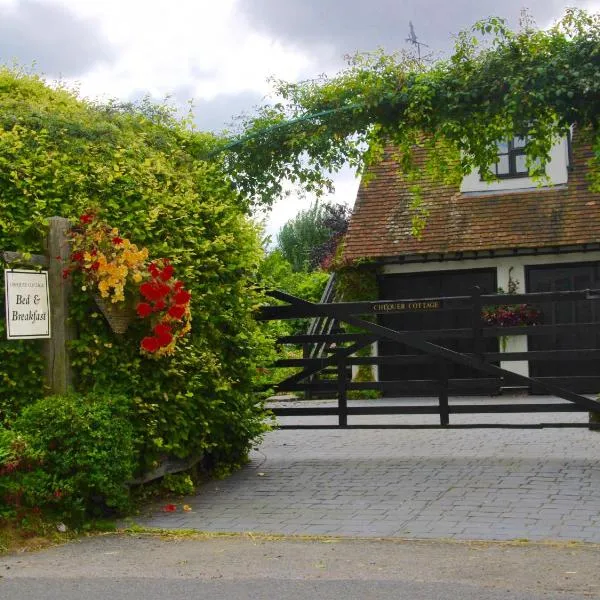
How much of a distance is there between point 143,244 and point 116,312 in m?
0.80

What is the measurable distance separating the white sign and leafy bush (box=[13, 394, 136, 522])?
1.89 feet

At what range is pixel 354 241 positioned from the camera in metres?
21.7

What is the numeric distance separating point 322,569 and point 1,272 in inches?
141

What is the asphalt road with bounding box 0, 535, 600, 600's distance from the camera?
557cm

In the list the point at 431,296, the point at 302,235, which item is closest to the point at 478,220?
the point at 431,296

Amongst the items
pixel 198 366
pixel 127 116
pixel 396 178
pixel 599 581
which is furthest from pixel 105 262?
pixel 396 178

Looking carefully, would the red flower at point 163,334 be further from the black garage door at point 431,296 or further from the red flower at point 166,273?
the black garage door at point 431,296

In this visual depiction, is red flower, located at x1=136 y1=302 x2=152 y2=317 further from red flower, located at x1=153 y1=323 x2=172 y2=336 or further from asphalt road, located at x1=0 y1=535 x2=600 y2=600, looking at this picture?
asphalt road, located at x1=0 y1=535 x2=600 y2=600

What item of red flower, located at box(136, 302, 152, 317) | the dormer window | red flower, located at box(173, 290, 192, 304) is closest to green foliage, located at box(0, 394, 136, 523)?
red flower, located at box(136, 302, 152, 317)

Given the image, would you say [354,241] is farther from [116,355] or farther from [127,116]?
[116,355]

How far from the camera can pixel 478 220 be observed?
21.3m

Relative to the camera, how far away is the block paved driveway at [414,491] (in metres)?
7.43

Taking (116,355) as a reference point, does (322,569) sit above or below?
below

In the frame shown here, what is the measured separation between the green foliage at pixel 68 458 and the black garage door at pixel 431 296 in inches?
548
